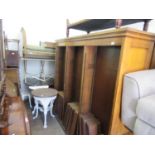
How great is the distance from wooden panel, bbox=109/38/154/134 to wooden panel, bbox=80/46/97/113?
502 mm

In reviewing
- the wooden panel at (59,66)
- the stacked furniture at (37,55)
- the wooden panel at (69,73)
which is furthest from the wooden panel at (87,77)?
the stacked furniture at (37,55)

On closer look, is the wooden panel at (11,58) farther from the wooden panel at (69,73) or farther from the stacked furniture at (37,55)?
the wooden panel at (69,73)

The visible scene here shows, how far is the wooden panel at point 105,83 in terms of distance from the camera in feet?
4.17

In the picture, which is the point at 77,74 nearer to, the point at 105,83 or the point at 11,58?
the point at 105,83

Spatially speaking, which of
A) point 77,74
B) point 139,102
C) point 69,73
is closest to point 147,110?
point 139,102

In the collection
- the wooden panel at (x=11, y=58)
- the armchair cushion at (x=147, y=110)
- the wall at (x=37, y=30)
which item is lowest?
the armchair cushion at (x=147, y=110)

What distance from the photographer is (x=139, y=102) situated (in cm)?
91

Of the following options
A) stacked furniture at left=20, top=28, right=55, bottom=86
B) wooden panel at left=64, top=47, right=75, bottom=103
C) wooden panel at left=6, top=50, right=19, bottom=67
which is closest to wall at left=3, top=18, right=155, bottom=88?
stacked furniture at left=20, top=28, right=55, bottom=86

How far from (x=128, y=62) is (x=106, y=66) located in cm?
32

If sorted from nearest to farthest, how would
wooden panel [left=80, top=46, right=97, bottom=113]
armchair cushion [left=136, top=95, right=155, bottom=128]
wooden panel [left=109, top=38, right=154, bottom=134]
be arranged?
armchair cushion [left=136, top=95, right=155, bottom=128], wooden panel [left=109, top=38, right=154, bottom=134], wooden panel [left=80, top=46, right=97, bottom=113]

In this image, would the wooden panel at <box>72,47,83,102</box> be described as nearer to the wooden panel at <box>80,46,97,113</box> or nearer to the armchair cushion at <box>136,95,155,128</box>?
the wooden panel at <box>80,46,97,113</box>

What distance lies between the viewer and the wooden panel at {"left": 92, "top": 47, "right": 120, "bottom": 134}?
1271 mm

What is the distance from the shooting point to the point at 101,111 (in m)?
1.47
